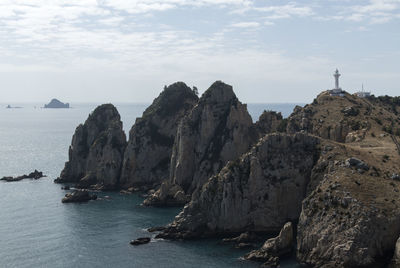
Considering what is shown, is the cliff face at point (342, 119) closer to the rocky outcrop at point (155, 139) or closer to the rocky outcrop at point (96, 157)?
the rocky outcrop at point (155, 139)

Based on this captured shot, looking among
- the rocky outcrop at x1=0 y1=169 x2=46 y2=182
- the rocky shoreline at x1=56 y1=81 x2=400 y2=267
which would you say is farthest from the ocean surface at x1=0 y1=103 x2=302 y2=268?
the rocky outcrop at x1=0 y1=169 x2=46 y2=182

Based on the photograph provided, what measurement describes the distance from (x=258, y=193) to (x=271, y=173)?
558 centimetres

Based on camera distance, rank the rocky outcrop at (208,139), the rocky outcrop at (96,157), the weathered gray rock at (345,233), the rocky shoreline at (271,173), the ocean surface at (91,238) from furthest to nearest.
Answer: the rocky outcrop at (96,157), the rocky outcrop at (208,139), the ocean surface at (91,238), the rocky shoreline at (271,173), the weathered gray rock at (345,233)

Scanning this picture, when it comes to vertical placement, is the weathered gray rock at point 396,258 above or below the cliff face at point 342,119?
below

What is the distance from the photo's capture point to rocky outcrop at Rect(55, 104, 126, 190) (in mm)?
175000

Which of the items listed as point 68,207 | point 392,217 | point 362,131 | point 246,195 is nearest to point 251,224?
point 246,195

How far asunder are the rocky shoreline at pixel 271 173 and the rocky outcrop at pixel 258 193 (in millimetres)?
231

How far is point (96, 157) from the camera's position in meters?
182

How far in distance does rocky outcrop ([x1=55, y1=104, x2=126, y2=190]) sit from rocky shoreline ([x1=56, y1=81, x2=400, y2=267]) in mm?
401

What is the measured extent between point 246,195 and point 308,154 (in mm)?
17188

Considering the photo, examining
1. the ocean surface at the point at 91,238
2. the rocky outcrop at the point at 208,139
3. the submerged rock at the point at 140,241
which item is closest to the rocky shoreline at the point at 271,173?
the rocky outcrop at the point at 208,139

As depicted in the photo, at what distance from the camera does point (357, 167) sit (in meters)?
102

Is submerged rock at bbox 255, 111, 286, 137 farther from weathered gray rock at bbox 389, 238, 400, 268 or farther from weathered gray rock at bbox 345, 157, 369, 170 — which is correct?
weathered gray rock at bbox 389, 238, 400, 268

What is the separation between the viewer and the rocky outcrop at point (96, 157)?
175 metres
